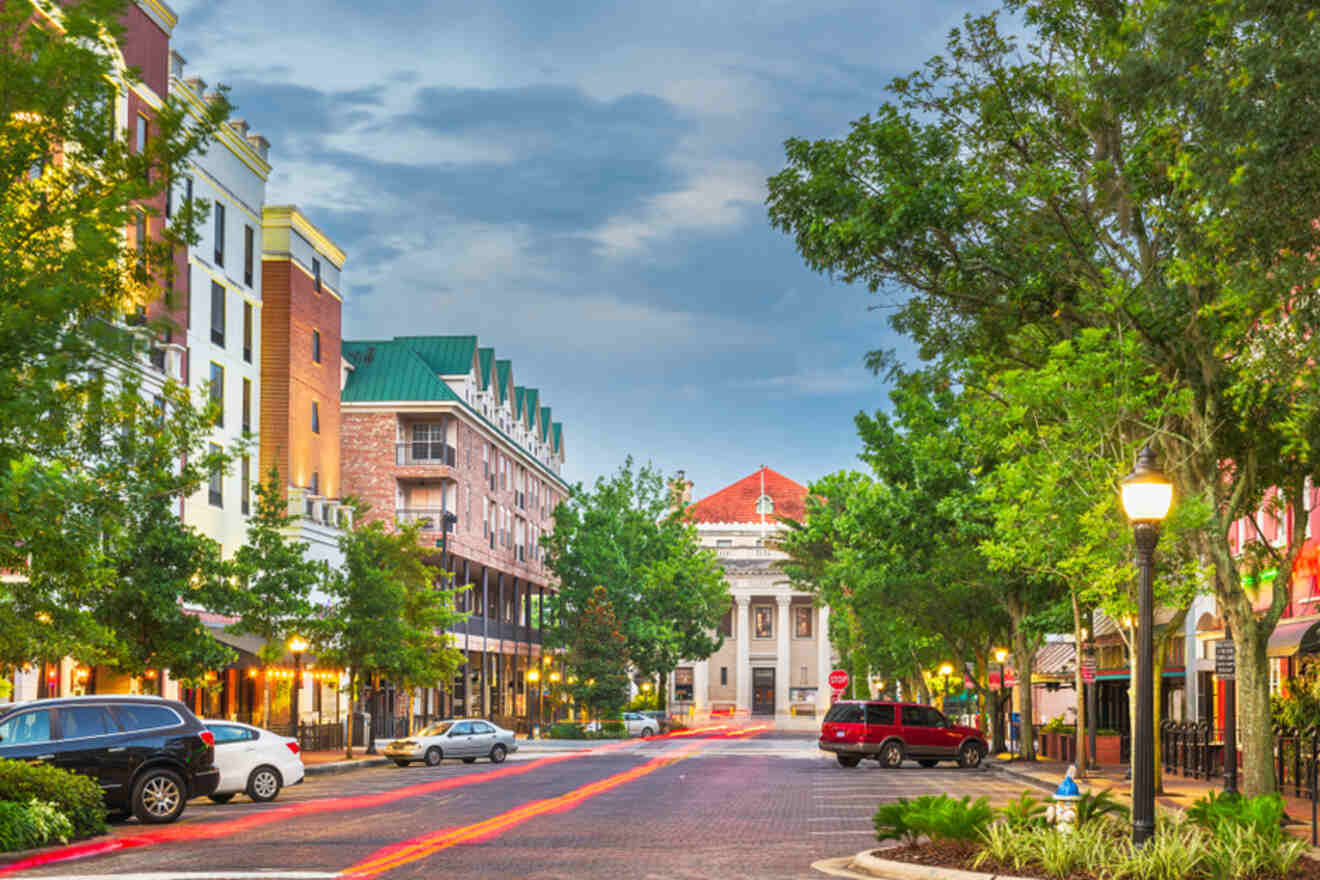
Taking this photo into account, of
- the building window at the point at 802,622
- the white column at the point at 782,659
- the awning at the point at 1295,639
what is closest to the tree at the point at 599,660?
the awning at the point at 1295,639

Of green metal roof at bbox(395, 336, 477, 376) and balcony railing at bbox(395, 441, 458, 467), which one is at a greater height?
green metal roof at bbox(395, 336, 477, 376)

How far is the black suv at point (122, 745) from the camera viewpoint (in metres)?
21.2

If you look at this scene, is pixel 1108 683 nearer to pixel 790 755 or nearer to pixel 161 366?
pixel 790 755

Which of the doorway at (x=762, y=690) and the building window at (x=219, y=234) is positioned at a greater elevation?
the building window at (x=219, y=234)

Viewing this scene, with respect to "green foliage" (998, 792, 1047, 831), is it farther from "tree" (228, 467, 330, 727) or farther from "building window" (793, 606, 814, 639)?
"building window" (793, 606, 814, 639)

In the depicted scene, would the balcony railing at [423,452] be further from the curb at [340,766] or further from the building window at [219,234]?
the curb at [340,766]

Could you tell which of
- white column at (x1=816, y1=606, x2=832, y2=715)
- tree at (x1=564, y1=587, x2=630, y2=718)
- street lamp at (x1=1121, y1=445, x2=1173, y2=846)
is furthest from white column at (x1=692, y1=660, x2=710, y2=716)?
street lamp at (x1=1121, y1=445, x2=1173, y2=846)

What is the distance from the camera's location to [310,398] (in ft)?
188

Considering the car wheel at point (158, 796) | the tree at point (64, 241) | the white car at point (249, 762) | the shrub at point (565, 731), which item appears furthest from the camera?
the shrub at point (565, 731)

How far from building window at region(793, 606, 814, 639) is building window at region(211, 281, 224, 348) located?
93.8 meters

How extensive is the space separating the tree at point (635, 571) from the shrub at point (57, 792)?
59014 millimetres

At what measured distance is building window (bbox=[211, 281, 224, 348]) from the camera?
4756 centimetres

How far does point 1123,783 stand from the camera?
31359 millimetres

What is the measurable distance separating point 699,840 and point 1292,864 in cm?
716
